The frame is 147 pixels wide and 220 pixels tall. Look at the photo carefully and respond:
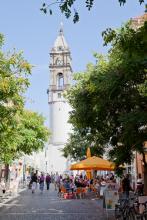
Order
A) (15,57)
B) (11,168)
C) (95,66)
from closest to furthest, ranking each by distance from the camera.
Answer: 1. (15,57)
2. (95,66)
3. (11,168)

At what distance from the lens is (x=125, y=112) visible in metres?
18.9

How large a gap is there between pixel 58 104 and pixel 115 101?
9202 cm

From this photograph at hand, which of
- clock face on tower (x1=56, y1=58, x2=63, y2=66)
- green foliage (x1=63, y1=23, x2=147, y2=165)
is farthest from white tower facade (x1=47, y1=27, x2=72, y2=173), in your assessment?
green foliage (x1=63, y1=23, x2=147, y2=165)

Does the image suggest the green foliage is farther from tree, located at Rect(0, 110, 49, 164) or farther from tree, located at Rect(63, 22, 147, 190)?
tree, located at Rect(0, 110, 49, 164)

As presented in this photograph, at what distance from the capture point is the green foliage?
17.5 metres

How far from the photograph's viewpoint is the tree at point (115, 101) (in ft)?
57.5

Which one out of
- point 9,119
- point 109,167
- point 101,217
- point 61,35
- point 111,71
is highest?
point 61,35

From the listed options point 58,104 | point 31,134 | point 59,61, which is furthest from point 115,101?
point 59,61

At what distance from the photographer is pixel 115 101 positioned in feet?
62.6

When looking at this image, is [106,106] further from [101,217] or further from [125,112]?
[101,217]

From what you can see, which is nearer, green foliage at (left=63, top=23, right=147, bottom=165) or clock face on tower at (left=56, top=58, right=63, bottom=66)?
green foliage at (left=63, top=23, right=147, bottom=165)

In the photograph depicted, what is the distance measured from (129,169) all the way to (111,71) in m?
28.7

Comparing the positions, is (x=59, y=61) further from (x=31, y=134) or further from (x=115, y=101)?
(x=115, y=101)

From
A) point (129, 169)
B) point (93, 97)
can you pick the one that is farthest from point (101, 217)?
point (129, 169)
